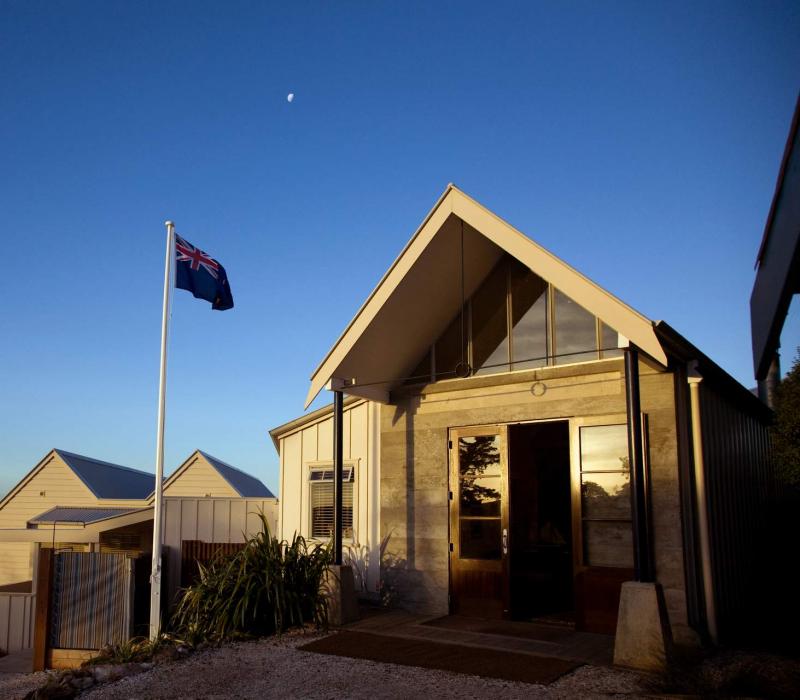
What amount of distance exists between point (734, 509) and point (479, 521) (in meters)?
3.26

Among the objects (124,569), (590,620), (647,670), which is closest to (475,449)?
(590,620)

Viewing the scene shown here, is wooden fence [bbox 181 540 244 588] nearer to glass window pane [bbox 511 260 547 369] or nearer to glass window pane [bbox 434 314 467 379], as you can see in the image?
glass window pane [bbox 434 314 467 379]

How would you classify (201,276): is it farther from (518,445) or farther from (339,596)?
(518,445)

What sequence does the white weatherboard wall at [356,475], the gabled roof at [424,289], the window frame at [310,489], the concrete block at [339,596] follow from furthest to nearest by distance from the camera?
the window frame at [310,489]
the white weatherboard wall at [356,475]
the concrete block at [339,596]
the gabled roof at [424,289]

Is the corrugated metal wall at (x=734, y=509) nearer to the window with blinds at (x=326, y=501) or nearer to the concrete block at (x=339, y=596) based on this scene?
the concrete block at (x=339, y=596)

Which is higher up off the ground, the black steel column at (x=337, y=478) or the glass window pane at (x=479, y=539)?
the black steel column at (x=337, y=478)

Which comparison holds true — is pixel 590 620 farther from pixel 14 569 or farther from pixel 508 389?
pixel 14 569

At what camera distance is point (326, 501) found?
1197 cm

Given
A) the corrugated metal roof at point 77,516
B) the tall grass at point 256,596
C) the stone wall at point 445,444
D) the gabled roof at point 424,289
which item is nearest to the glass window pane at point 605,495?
the stone wall at point 445,444

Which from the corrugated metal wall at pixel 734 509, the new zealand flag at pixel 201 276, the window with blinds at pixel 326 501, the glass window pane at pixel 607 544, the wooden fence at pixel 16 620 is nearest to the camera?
the glass window pane at pixel 607 544

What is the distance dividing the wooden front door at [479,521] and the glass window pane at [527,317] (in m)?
0.98

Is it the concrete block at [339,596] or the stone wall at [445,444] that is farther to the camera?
the concrete block at [339,596]

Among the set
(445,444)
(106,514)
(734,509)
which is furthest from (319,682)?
(106,514)

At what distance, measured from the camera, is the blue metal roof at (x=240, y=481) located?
27.0m
